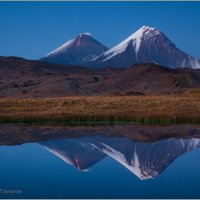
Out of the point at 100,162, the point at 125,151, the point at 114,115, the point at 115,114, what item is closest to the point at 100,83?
the point at 115,114

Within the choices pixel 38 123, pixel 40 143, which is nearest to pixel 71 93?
pixel 38 123

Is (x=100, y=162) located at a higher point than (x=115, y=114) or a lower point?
higher

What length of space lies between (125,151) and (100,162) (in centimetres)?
291

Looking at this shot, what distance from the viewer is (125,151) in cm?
2136

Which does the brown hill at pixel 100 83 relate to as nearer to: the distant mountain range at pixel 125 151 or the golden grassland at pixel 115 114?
the golden grassland at pixel 115 114

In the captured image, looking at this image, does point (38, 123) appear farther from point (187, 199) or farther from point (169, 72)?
point (169, 72)

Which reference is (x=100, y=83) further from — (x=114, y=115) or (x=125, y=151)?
(x=125, y=151)

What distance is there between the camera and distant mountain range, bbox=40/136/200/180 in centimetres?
1778

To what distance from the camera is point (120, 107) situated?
41031mm

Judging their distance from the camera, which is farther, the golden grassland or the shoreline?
the golden grassland

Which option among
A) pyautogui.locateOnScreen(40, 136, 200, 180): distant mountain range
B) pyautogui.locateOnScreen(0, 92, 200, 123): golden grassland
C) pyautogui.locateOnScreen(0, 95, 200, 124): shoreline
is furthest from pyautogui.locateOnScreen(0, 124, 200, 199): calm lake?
pyautogui.locateOnScreen(0, 92, 200, 123): golden grassland

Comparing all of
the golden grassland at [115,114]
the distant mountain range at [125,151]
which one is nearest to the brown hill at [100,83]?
the golden grassland at [115,114]

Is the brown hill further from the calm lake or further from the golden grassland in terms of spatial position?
the calm lake

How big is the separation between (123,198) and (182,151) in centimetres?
865
